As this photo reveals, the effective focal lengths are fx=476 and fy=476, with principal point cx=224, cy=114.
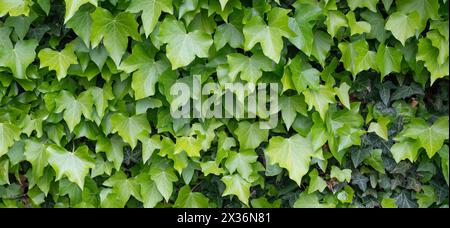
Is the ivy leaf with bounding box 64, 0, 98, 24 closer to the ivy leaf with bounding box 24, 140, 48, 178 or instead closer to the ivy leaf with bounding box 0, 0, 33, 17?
the ivy leaf with bounding box 0, 0, 33, 17

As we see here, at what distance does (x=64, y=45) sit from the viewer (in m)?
2.32

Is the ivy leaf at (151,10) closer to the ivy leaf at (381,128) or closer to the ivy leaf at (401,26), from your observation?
the ivy leaf at (401,26)

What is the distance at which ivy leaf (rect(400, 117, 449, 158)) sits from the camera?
7.30ft

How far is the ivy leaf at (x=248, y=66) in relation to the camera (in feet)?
6.91

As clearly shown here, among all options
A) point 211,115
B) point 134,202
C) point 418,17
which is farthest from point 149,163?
point 418,17

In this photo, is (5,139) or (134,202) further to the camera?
(134,202)

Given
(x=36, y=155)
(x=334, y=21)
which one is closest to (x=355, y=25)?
(x=334, y=21)

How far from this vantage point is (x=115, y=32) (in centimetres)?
209

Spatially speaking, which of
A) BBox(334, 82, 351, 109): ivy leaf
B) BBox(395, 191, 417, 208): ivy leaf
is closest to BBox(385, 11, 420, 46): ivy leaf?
BBox(334, 82, 351, 109): ivy leaf

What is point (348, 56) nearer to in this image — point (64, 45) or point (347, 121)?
point (347, 121)

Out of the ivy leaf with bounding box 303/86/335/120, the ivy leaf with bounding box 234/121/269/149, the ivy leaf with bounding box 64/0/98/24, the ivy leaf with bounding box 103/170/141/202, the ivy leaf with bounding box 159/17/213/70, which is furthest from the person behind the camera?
the ivy leaf with bounding box 103/170/141/202

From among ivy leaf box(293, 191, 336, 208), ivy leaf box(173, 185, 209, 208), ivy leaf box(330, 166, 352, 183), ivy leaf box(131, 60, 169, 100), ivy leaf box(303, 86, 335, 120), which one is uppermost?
ivy leaf box(131, 60, 169, 100)
